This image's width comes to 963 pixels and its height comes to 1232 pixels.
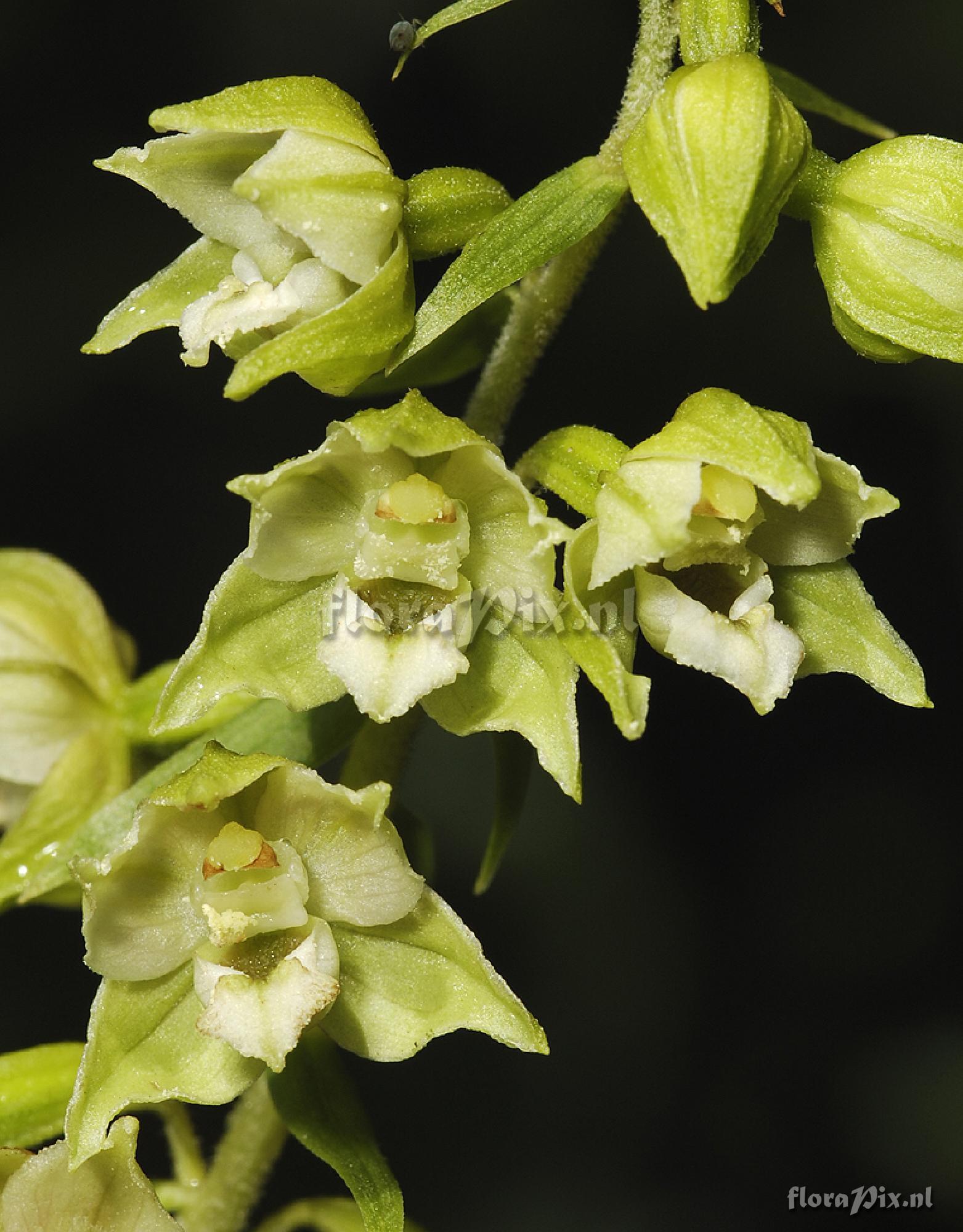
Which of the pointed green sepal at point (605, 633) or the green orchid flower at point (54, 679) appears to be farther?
the green orchid flower at point (54, 679)

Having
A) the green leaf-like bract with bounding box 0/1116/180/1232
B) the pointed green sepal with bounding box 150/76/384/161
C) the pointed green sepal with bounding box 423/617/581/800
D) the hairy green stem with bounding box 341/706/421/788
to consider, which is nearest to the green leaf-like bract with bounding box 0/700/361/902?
the hairy green stem with bounding box 341/706/421/788

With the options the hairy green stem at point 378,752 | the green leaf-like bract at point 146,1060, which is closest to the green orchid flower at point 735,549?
the hairy green stem at point 378,752

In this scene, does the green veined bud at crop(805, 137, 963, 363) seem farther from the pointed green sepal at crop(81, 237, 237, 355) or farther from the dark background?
the dark background

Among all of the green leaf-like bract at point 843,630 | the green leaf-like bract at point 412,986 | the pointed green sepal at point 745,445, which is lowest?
the green leaf-like bract at point 412,986

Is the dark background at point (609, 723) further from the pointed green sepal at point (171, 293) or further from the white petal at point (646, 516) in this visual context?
the white petal at point (646, 516)

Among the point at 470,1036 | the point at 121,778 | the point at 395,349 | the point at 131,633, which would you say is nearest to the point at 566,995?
the point at 470,1036
